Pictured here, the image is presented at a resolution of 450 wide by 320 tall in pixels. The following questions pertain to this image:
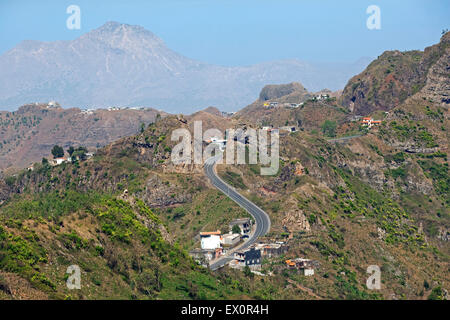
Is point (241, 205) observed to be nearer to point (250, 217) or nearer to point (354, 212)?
point (250, 217)

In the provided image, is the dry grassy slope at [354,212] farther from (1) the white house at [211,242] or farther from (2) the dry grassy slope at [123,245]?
(2) the dry grassy slope at [123,245]

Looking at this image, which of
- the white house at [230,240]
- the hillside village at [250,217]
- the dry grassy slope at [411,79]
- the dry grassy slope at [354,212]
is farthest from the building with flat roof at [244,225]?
the dry grassy slope at [411,79]

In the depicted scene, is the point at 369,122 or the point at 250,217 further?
the point at 369,122

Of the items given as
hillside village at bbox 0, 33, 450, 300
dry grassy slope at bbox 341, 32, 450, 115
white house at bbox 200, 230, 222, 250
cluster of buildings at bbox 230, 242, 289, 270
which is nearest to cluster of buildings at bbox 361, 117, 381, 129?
hillside village at bbox 0, 33, 450, 300

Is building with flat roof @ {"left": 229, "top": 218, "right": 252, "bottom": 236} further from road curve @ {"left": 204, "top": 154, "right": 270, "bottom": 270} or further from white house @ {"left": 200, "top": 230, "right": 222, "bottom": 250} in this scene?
white house @ {"left": 200, "top": 230, "right": 222, "bottom": 250}

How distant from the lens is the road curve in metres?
87.4

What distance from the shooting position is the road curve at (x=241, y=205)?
287 ft

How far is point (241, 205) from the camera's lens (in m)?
106

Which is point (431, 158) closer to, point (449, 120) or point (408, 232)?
point (449, 120)

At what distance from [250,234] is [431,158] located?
7163 cm

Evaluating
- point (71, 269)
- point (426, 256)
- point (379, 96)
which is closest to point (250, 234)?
point (426, 256)

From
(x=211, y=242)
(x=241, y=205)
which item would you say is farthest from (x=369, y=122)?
(x=211, y=242)

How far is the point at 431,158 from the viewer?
154 m

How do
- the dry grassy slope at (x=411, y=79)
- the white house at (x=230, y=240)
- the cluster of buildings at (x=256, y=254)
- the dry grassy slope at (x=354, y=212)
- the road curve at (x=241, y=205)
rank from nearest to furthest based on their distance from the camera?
the cluster of buildings at (x=256, y=254)
the road curve at (x=241, y=205)
the dry grassy slope at (x=354, y=212)
the white house at (x=230, y=240)
the dry grassy slope at (x=411, y=79)
